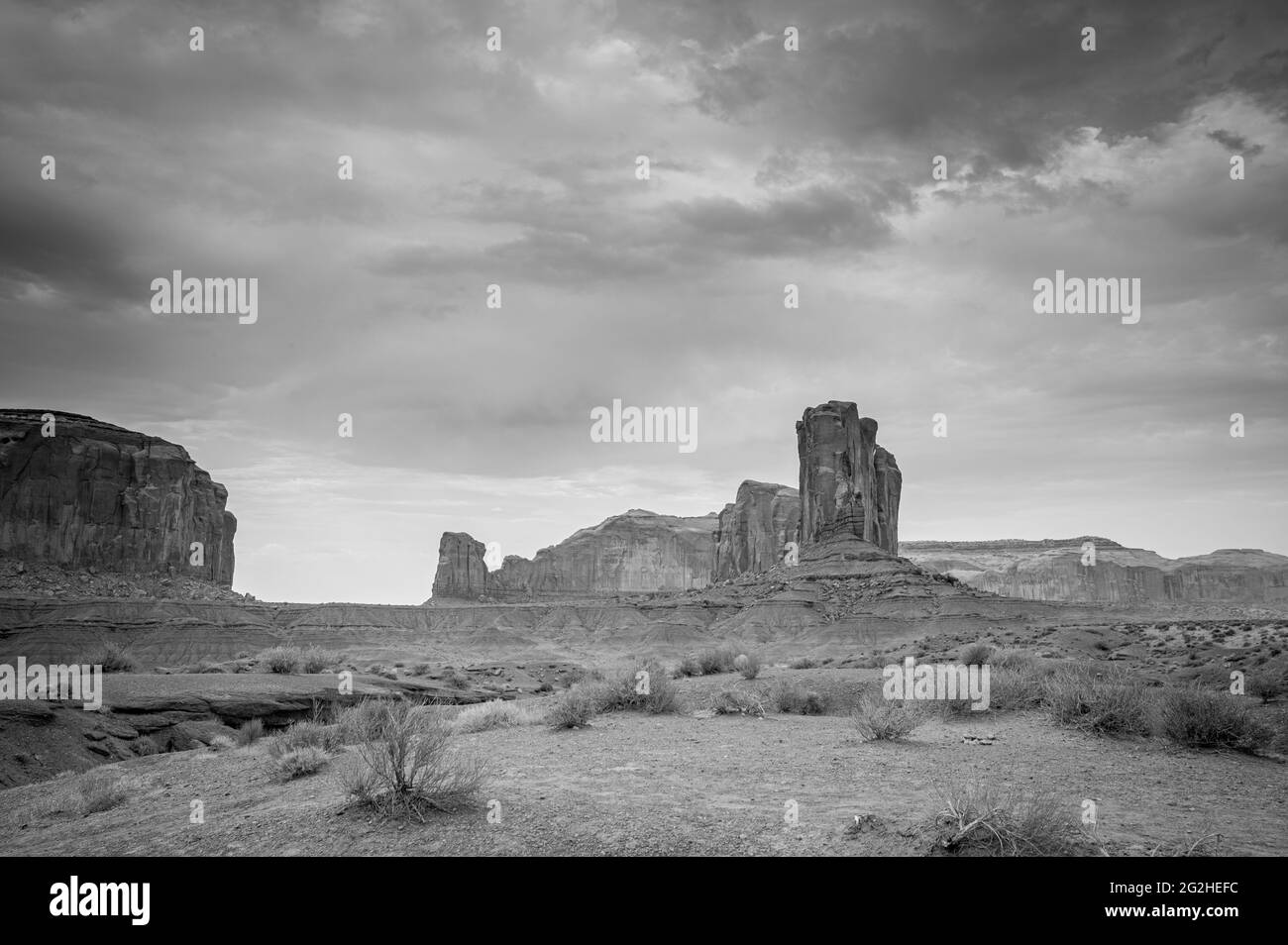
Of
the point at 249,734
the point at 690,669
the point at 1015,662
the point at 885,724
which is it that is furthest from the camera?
the point at 690,669

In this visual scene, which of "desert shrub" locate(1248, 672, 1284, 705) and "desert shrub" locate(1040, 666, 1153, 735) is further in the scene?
"desert shrub" locate(1248, 672, 1284, 705)

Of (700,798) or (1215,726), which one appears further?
(1215,726)

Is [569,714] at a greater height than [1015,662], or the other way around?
[569,714]

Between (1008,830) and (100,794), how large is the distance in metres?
13.1

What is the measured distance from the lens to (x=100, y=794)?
1166cm

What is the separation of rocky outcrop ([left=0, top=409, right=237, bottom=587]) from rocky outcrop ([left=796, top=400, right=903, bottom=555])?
295 ft

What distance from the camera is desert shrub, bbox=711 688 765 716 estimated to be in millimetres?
17750

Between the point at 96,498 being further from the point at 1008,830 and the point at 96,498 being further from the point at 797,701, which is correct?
the point at 1008,830

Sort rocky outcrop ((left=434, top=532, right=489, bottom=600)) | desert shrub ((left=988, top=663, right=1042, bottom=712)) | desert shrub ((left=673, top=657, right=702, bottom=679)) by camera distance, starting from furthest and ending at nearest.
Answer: rocky outcrop ((left=434, top=532, right=489, bottom=600)) < desert shrub ((left=673, top=657, right=702, bottom=679)) < desert shrub ((left=988, top=663, right=1042, bottom=712))

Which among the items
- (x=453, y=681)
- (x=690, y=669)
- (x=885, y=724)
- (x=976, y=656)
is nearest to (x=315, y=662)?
(x=453, y=681)

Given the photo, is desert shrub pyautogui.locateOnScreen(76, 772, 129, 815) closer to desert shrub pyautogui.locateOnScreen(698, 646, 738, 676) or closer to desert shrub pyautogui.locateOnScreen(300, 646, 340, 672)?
desert shrub pyautogui.locateOnScreen(300, 646, 340, 672)

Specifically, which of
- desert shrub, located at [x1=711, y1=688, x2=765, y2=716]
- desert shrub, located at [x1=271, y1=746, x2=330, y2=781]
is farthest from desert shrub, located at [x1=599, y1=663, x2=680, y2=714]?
desert shrub, located at [x1=271, y1=746, x2=330, y2=781]

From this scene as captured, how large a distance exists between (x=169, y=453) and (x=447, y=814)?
13053 centimetres
